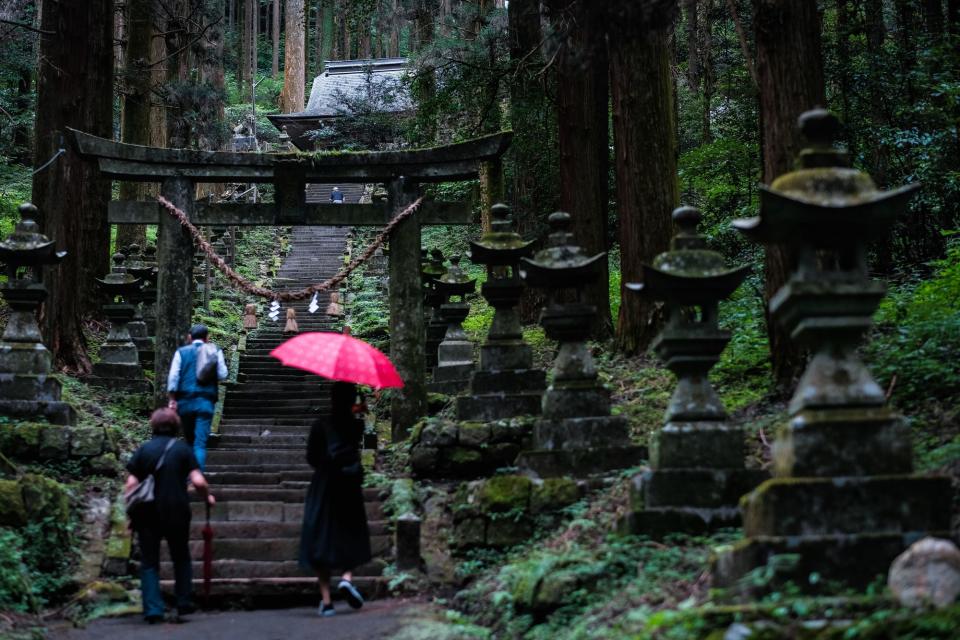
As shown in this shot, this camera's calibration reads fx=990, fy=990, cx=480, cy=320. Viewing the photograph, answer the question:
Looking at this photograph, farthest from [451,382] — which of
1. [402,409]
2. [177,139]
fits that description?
[177,139]

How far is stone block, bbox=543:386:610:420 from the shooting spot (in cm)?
859

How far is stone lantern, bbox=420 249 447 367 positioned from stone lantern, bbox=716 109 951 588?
1085 cm

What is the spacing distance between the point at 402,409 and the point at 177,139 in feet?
46.1

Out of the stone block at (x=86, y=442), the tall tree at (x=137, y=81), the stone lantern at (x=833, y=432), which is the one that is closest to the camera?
the stone lantern at (x=833, y=432)

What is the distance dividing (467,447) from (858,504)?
536 centimetres

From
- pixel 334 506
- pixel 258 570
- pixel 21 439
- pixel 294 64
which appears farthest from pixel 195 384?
pixel 294 64

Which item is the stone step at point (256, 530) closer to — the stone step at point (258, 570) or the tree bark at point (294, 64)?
the stone step at point (258, 570)

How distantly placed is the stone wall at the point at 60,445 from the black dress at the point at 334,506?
3.76m

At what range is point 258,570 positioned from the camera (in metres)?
8.75

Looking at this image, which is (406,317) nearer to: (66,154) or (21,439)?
(21,439)

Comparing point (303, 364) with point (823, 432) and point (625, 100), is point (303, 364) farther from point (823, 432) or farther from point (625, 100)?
point (625, 100)

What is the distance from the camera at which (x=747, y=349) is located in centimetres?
1148

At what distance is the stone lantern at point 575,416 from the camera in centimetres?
848

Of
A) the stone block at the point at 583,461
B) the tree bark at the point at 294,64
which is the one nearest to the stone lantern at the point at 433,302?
the stone block at the point at 583,461
